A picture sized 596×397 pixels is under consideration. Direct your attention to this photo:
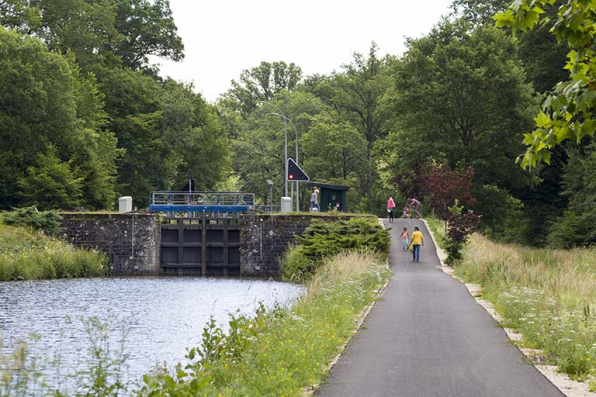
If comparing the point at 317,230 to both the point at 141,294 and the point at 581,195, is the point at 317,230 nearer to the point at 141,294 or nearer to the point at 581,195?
the point at 141,294

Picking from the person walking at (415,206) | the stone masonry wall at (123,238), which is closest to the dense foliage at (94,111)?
the stone masonry wall at (123,238)

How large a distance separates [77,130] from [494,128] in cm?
2455

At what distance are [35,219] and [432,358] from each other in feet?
117

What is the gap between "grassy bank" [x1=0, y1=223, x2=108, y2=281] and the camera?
1528 inches

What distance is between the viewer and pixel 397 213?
75.5 metres

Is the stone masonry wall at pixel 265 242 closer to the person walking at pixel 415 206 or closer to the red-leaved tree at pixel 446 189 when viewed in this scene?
the person walking at pixel 415 206

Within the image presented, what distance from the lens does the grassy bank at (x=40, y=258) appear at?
127ft

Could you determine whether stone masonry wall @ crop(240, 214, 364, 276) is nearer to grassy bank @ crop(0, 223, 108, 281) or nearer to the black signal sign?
the black signal sign

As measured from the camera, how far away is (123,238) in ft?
159

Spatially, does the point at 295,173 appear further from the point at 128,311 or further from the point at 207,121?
the point at 207,121

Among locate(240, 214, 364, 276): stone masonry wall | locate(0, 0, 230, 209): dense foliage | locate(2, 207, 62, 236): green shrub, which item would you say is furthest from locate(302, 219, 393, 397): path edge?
locate(0, 0, 230, 209): dense foliage

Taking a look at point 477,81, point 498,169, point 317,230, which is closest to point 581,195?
point 498,169

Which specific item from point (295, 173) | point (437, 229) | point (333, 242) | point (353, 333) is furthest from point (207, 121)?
point (353, 333)

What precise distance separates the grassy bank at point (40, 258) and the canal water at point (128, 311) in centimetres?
144
